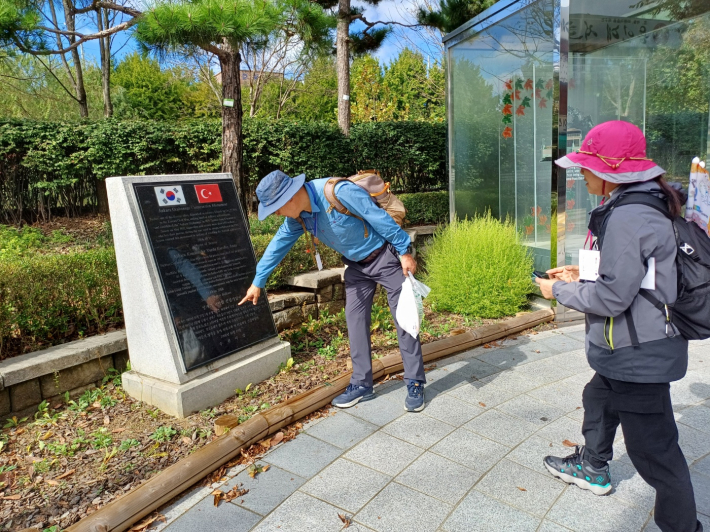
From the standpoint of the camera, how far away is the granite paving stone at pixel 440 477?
8.88 ft

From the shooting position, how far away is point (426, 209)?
8.90 meters

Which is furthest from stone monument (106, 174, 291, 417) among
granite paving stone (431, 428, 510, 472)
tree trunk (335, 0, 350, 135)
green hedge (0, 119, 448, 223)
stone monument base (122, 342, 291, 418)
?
tree trunk (335, 0, 350, 135)

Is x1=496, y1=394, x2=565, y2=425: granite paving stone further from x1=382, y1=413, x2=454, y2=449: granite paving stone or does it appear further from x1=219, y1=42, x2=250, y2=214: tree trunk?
x1=219, y1=42, x2=250, y2=214: tree trunk

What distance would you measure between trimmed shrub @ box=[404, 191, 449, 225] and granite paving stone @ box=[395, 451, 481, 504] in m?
6.02

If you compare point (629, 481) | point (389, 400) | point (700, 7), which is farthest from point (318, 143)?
point (629, 481)

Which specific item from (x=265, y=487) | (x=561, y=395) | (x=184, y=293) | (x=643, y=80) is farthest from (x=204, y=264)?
(x=643, y=80)

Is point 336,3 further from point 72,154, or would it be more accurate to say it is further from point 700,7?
point 700,7

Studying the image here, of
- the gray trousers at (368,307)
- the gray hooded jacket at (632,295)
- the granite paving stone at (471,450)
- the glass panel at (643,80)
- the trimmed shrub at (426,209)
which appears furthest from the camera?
the trimmed shrub at (426,209)

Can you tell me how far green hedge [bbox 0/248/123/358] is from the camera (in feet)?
12.1

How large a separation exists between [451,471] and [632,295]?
4.67 feet

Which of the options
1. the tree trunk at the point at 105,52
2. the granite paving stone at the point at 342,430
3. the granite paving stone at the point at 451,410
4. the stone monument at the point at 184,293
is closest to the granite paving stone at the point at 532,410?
the granite paving stone at the point at 451,410

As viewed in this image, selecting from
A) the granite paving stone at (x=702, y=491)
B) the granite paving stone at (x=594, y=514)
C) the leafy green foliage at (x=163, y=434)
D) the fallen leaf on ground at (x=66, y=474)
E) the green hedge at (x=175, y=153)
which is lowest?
the granite paving stone at (x=702, y=491)

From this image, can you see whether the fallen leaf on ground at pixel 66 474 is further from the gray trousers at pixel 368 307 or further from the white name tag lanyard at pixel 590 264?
the white name tag lanyard at pixel 590 264

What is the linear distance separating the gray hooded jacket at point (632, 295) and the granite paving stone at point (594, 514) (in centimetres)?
76
